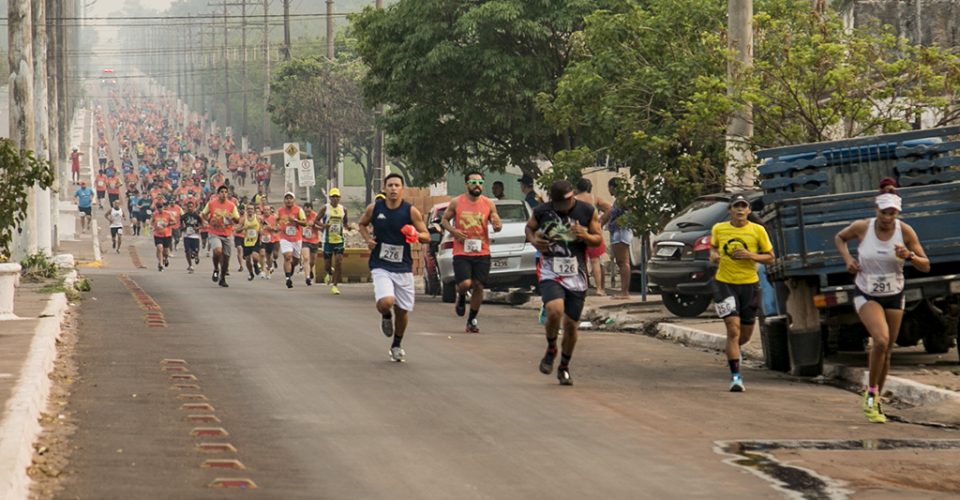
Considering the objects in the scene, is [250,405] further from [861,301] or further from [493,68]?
[493,68]

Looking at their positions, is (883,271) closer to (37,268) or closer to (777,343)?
(777,343)

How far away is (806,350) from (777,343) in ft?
2.80

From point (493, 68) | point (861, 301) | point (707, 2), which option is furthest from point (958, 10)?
point (861, 301)

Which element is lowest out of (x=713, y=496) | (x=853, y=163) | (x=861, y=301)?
A: (x=713, y=496)

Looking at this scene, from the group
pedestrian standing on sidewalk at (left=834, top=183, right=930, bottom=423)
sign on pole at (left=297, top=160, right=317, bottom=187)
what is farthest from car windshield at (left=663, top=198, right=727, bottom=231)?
sign on pole at (left=297, top=160, right=317, bottom=187)

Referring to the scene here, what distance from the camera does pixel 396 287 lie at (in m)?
17.4

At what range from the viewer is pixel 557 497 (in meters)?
9.56

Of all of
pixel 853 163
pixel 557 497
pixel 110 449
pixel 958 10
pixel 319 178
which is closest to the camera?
pixel 557 497

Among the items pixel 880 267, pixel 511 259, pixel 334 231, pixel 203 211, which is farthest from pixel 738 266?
pixel 203 211

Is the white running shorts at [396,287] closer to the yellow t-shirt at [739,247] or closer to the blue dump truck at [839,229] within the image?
the yellow t-shirt at [739,247]

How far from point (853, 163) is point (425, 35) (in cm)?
1835

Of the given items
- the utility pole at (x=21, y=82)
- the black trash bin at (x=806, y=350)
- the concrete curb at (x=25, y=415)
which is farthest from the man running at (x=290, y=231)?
the black trash bin at (x=806, y=350)

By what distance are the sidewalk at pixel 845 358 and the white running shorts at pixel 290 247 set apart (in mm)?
10094

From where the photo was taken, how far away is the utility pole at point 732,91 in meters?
22.2
